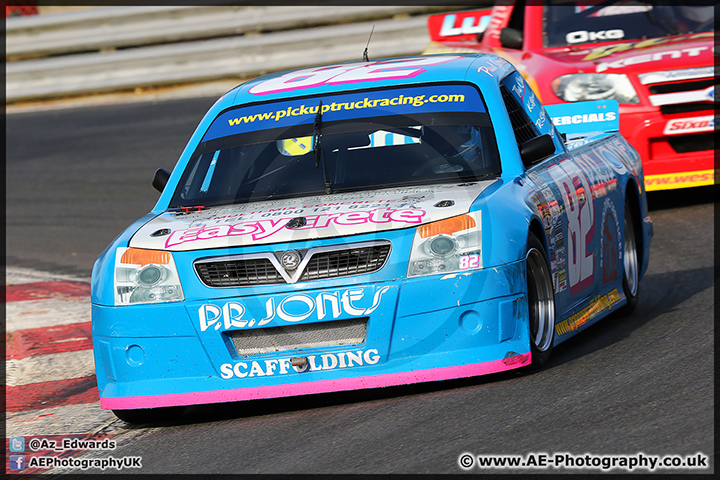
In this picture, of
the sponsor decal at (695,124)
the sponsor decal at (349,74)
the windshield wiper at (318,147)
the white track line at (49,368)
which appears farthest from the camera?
the sponsor decal at (695,124)

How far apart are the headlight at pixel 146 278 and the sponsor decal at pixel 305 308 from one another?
24 cm

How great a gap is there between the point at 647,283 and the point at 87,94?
36.5ft

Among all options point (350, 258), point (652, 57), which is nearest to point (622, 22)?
point (652, 57)

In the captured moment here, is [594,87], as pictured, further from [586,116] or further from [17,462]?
[17,462]

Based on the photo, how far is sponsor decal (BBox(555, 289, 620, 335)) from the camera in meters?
5.74

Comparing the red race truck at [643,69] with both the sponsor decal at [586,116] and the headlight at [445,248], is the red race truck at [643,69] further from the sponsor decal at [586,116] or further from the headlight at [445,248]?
the headlight at [445,248]

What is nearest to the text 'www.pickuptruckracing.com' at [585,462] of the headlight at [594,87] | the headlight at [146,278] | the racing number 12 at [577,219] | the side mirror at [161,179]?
the headlight at [146,278]

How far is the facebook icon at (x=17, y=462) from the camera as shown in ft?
16.2

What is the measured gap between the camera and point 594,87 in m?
9.70

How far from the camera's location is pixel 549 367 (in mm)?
5449

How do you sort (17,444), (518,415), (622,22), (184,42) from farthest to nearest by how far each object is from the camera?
(184,42)
(622,22)
(17,444)
(518,415)

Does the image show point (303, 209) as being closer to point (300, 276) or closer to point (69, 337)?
point (300, 276)

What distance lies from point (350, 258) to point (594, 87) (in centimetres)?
527

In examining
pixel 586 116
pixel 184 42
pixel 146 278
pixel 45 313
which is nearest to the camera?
pixel 146 278
